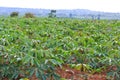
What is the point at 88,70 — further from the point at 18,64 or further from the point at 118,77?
the point at 18,64

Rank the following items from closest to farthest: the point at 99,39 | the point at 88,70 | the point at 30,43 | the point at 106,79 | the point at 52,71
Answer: the point at 52,71 < the point at 106,79 < the point at 88,70 < the point at 30,43 < the point at 99,39

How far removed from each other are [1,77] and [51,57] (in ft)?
2.12

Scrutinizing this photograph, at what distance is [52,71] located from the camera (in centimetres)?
384

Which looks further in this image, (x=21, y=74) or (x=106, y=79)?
(x=106, y=79)

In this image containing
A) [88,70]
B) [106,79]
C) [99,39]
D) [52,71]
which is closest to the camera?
[52,71]

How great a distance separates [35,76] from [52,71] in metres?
0.22

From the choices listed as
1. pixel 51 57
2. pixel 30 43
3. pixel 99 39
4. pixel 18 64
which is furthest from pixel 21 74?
pixel 99 39

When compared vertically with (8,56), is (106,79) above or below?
below

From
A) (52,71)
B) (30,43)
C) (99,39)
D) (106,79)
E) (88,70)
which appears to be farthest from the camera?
(99,39)

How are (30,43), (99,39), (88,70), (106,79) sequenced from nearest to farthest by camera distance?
(106,79), (88,70), (30,43), (99,39)

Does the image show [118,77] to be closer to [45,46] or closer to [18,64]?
[18,64]

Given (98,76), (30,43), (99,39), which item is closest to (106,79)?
(98,76)

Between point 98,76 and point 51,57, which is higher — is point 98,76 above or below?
below

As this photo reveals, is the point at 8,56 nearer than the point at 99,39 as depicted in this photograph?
Yes
